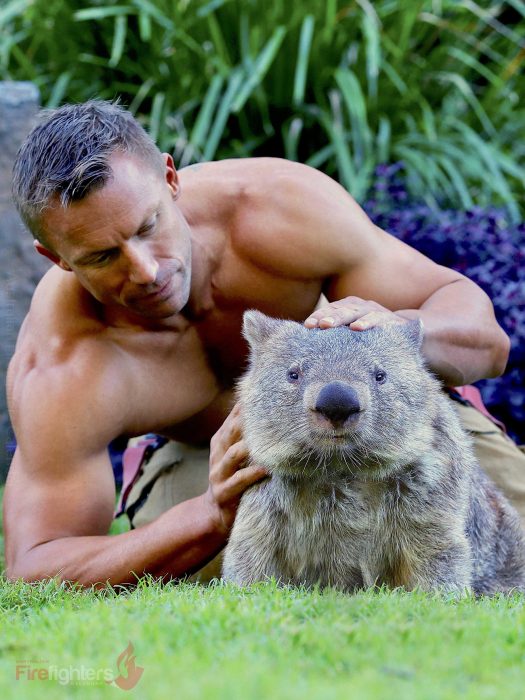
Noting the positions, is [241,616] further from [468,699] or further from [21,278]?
[21,278]

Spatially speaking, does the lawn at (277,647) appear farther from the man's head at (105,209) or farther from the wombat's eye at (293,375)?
the man's head at (105,209)

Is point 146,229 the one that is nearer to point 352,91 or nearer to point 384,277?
point 384,277

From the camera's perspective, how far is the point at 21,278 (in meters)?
7.66

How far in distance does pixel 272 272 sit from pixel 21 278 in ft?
10.1

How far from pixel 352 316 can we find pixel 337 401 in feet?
2.22

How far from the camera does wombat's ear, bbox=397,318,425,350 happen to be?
14.0 ft

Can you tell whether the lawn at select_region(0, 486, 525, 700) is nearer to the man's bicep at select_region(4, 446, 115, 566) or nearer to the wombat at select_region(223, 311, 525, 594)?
the wombat at select_region(223, 311, 525, 594)

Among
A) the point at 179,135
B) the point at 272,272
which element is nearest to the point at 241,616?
the point at 272,272

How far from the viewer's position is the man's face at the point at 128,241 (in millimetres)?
4449

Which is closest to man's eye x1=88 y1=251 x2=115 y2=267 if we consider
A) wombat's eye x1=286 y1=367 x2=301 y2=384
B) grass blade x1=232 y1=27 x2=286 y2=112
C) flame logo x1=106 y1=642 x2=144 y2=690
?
wombat's eye x1=286 y1=367 x2=301 y2=384

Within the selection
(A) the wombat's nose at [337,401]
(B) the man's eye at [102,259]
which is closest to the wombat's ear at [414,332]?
(A) the wombat's nose at [337,401]

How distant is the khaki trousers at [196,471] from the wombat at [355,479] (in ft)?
4.73

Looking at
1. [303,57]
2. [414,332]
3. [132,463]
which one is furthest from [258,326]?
[303,57]

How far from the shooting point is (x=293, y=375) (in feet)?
13.2
